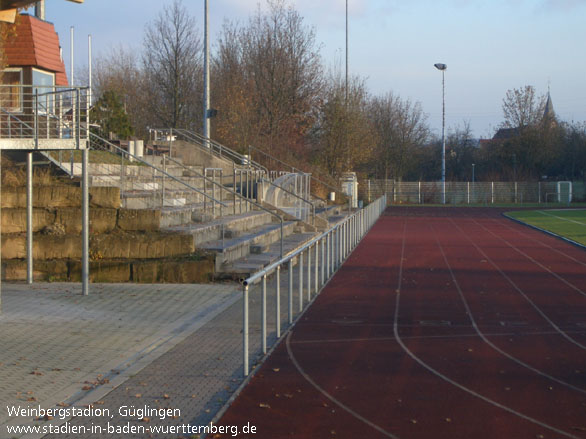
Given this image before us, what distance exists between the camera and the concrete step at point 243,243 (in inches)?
630

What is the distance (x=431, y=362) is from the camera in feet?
28.5

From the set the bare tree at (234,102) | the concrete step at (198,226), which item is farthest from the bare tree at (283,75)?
the concrete step at (198,226)

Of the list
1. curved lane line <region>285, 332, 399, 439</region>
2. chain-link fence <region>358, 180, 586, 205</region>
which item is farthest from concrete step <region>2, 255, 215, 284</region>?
chain-link fence <region>358, 180, 586, 205</region>

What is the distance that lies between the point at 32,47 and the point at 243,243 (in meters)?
9.52

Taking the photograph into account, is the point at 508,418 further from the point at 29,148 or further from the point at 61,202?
the point at 61,202

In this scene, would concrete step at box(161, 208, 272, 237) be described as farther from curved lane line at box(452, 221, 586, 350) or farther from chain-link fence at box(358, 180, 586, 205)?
chain-link fence at box(358, 180, 586, 205)

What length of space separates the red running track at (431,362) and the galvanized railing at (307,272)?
0.87ft

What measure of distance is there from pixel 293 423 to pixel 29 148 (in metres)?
8.66

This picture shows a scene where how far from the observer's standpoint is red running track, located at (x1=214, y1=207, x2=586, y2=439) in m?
6.48

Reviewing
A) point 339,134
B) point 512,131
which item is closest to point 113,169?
point 339,134

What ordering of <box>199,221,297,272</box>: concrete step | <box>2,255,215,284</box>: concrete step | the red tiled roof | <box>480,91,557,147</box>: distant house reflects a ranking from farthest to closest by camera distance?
1. <box>480,91,557,147</box>: distant house
2. the red tiled roof
3. <box>199,221,297,272</box>: concrete step
4. <box>2,255,215,284</box>: concrete step

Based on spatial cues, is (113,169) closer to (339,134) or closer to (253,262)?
(253,262)

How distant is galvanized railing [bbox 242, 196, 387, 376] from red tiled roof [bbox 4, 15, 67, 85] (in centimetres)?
1031

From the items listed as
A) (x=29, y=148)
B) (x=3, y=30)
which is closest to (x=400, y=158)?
(x=3, y=30)
